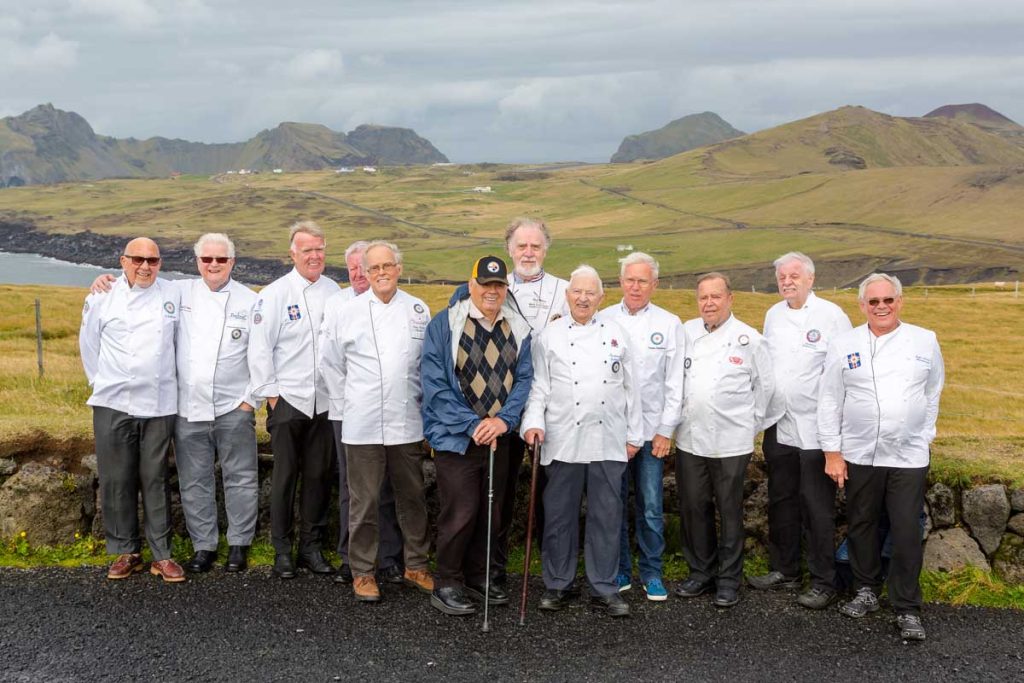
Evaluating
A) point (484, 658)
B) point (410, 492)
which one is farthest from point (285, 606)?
point (484, 658)

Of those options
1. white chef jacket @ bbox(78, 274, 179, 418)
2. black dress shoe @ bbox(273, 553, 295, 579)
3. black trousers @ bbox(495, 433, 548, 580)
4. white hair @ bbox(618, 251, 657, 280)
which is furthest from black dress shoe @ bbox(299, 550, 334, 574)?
white hair @ bbox(618, 251, 657, 280)

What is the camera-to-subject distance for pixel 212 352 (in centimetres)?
Result: 806

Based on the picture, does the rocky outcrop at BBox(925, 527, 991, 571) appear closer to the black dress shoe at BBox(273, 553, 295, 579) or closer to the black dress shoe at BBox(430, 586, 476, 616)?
the black dress shoe at BBox(430, 586, 476, 616)

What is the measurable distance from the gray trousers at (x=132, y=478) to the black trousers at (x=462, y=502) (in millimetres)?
2443

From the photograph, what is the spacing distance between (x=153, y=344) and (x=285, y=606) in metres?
2.48

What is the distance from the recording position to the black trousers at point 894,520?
23.4 feet

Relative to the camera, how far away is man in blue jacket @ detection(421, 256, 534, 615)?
24.0 ft

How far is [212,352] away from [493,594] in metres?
3.14

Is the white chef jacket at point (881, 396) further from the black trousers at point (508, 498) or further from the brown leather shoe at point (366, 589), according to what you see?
the brown leather shoe at point (366, 589)

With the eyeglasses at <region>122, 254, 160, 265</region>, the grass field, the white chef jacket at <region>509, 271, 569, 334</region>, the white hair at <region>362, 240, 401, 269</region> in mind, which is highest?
the white hair at <region>362, 240, 401, 269</region>

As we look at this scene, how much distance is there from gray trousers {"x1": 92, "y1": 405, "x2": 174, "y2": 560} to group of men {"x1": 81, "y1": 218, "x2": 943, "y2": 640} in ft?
0.06

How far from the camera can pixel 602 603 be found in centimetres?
755

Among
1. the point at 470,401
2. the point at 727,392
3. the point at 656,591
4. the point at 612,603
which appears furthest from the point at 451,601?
the point at 727,392

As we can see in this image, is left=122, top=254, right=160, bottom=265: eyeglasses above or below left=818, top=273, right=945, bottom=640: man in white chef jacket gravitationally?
above
